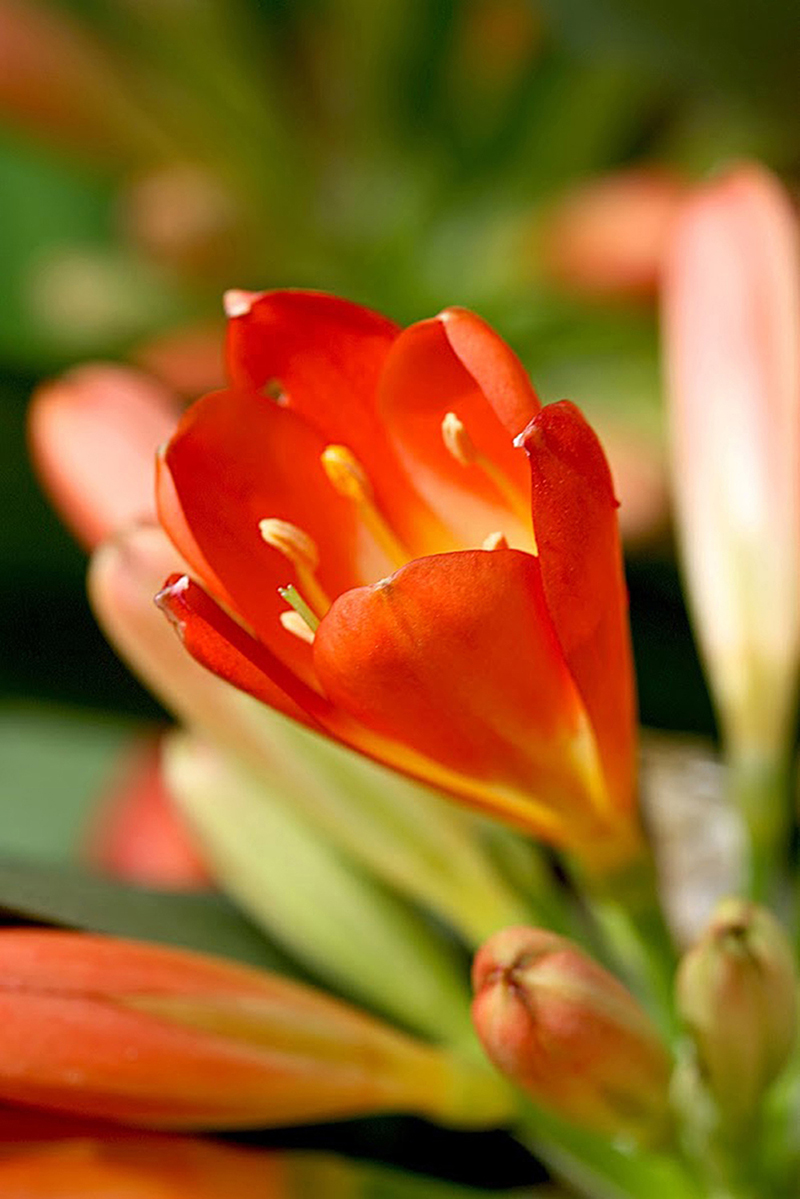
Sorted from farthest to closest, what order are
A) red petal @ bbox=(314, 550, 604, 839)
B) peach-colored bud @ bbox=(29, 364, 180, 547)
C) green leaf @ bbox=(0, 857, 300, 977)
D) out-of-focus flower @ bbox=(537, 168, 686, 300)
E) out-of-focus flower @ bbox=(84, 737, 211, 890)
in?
out-of-focus flower @ bbox=(537, 168, 686, 300)
out-of-focus flower @ bbox=(84, 737, 211, 890)
peach-colored bud @ bbox=(29, 364, 180, 547)
green leaf @ bbox=(0, 857, 300, 977)
red petal @ bbox=(314, 550, 604, 839)

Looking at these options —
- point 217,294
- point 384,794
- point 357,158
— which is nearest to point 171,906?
point 384,794

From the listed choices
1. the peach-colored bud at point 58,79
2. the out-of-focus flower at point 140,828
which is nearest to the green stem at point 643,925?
→ the out-of-focus flower at point 140,828

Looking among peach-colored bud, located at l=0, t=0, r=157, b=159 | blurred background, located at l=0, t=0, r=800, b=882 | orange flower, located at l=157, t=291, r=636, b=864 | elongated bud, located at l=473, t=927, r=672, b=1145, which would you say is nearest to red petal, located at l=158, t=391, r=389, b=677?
orange flower, located at l=157, t=291, r=636, b=864

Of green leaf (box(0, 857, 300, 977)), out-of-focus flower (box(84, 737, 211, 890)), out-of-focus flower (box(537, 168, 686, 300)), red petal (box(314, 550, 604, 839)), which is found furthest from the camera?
out-of-focus flower (box(537, 168, 686, 300))

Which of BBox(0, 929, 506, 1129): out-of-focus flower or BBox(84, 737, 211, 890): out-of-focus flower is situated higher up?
BBox(0, 929, 506, 1129): out-of-focus flower

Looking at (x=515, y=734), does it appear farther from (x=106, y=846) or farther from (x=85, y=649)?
(x=106, y=846)

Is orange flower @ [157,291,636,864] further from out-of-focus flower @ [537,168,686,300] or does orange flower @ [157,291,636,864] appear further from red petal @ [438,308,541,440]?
out-of-focus flower @ [537,168,686,300]

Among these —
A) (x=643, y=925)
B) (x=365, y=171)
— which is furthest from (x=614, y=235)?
(x=643, y=925)

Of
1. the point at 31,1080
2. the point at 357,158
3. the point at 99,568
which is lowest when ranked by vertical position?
the point at 31,1080
